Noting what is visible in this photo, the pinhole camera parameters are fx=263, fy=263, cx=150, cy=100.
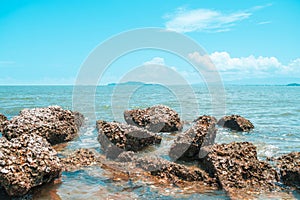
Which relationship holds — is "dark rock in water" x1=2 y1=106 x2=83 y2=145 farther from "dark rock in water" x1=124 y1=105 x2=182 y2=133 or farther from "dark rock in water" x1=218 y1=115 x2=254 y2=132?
"dark rock in water" x1=218 y1=115 x2=254 y2=132

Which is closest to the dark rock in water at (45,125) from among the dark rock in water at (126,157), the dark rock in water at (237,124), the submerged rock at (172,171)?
the dark rock in water at (126,157)

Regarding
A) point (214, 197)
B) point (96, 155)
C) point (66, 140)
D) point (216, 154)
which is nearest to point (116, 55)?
point (66, 140)

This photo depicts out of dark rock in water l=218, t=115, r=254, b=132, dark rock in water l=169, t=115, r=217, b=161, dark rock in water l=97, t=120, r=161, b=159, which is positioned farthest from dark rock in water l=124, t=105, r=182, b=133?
dark rock in water l=169, t=115, r=217, b=161

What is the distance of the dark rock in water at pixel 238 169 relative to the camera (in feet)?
23.7

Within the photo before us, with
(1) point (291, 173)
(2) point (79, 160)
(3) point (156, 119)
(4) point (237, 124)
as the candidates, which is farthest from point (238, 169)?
(4) point (237, 124)

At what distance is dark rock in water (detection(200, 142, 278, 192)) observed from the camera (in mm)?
7227

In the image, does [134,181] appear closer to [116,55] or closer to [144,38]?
[116,55]

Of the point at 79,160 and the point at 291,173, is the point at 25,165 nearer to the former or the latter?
the point at 79,160

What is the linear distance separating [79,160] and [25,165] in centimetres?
265

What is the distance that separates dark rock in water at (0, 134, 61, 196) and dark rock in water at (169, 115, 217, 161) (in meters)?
4.07

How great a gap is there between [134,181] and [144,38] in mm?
10702

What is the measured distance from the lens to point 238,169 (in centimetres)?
753

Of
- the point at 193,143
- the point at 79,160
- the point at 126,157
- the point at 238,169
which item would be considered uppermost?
the point at 193,143

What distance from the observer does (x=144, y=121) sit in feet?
51.7
